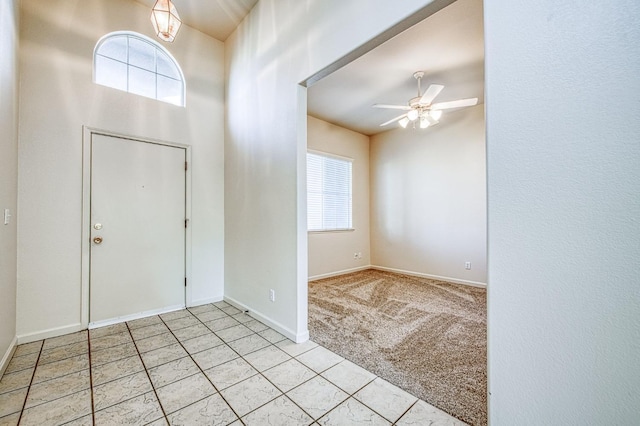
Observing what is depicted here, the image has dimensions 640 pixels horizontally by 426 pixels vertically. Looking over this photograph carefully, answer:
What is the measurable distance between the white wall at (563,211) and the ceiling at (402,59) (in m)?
1.56

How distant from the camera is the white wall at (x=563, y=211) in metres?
0.95

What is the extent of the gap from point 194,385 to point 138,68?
3.40 metres

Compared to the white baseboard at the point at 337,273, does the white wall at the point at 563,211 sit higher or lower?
higher

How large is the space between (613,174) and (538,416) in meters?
1.03

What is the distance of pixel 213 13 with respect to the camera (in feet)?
10.3

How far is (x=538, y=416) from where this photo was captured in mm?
1109

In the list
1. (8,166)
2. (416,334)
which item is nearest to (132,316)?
(8,166)

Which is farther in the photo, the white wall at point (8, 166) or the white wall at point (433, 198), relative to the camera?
the white wall at point (433, 198)

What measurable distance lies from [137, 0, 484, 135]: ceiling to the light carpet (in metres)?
2.99

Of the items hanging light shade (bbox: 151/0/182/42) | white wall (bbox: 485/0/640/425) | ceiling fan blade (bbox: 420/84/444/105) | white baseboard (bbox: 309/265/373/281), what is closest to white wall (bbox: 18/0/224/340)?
hanging light shade (bbox: 151/0/182/42)

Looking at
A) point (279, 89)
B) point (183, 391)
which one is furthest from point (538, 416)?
point (279, 89)

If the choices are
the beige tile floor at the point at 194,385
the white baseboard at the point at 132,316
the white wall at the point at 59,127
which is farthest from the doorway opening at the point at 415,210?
the white wall at the point at 59,127

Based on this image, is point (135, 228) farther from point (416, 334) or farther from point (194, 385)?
point (416, 334)

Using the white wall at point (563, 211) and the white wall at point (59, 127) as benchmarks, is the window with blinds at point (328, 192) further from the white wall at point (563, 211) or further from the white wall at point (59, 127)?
the white wall at point (563, 211)
